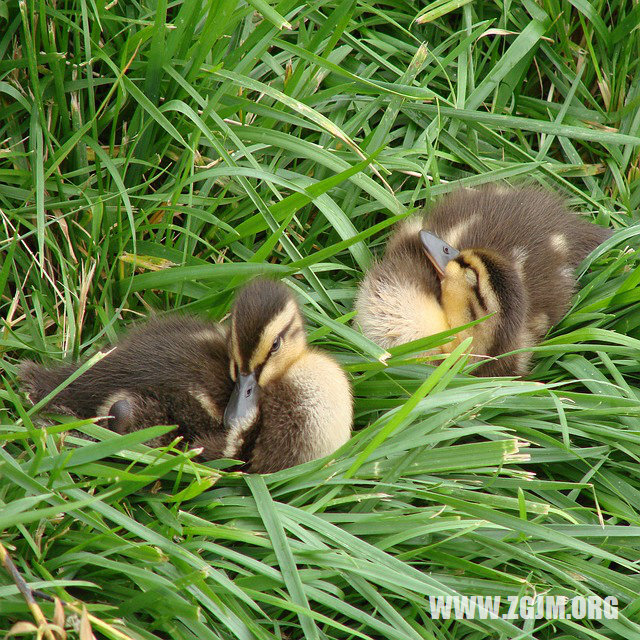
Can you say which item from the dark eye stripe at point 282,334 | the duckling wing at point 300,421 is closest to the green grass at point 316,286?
the duckling wing at point 300,421

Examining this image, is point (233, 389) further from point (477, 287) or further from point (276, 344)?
point (477, 287)

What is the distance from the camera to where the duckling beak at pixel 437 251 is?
2410mm

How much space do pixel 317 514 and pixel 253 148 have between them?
1062 mm

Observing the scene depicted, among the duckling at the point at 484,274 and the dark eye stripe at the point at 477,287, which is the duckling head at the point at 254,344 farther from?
the dark eye stripe at the point at 477,287

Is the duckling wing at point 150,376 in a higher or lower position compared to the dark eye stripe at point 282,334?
lower

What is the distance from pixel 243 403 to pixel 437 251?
77cm

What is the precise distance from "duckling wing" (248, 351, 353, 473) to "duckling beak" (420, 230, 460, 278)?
530mm

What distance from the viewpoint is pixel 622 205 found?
9.28 ft

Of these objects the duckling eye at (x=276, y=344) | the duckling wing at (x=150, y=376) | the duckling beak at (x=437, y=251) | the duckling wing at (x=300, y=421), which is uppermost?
the duckling beak at (x=437, y=251)

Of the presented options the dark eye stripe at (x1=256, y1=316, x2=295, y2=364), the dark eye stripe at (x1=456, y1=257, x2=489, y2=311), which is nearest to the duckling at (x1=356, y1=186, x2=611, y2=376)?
the dark eye stripe at (x1=456, y1=257, x2=489, y2=311)

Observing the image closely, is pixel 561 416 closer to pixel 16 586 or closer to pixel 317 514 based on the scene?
pixel 317 514

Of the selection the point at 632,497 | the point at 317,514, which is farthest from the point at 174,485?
the point at 632,497

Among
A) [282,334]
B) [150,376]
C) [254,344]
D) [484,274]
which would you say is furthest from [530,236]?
[150,376]

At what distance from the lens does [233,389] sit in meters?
2.05
